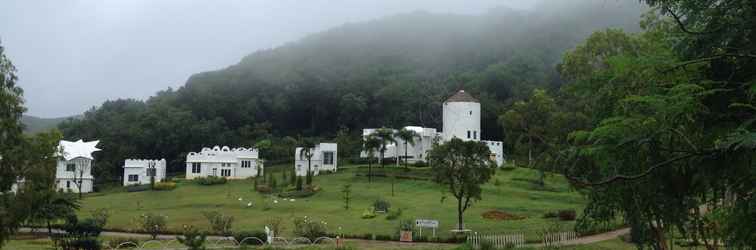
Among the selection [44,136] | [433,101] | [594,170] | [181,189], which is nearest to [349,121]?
[433,101]

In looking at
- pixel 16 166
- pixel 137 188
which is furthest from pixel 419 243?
pixel 137 188

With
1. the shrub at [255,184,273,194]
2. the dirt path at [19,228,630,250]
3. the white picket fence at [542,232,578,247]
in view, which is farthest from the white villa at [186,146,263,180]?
the white picket fence at [542,232,578,247]

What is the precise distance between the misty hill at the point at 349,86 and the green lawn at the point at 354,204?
17.1 m

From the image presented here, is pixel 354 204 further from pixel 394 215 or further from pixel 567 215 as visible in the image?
pixel 567 215

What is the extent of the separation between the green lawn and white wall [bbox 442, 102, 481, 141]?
9.16 metres

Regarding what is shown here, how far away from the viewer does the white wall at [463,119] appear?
5800cm

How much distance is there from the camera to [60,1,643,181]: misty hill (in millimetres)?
74625

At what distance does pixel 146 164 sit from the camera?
5834 centimetres

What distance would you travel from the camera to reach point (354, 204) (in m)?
37.5

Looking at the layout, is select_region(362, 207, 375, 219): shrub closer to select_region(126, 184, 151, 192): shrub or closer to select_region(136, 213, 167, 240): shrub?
select_region(136, 213, 167, 240): shrub

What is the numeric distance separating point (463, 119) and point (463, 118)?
0.09 m

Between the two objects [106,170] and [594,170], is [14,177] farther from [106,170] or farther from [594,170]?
[106,170]

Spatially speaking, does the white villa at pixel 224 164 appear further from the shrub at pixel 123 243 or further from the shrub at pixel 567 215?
the shrub at pixel 567 215

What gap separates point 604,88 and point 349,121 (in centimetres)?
7813
